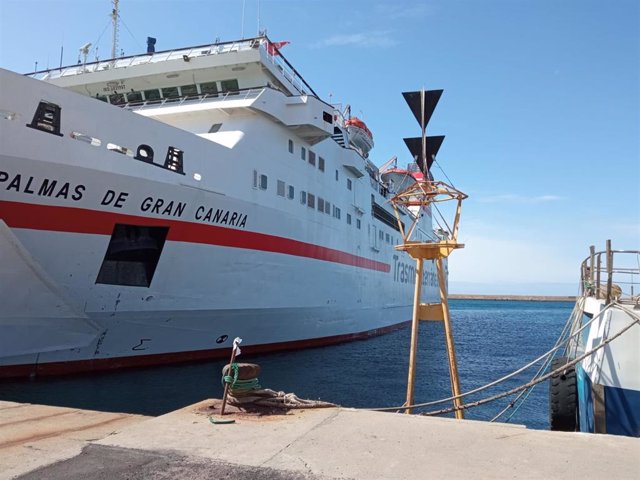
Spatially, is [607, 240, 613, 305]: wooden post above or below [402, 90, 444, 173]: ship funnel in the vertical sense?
below

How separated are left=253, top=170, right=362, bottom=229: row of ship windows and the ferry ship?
2.8 inches

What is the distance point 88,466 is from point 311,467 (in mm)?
1775

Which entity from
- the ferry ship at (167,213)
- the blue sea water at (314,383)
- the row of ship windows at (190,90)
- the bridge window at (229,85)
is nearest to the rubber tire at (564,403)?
the blue sea water at (314,383)

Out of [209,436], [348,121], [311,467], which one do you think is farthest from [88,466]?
[348,121]

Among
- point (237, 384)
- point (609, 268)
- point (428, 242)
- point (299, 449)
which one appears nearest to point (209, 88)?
point (428, 242)

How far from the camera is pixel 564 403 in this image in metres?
7.82

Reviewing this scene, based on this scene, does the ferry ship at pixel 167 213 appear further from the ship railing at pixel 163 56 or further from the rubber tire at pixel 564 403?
the rubber tire at pixel 564 403

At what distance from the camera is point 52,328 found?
10.1 meters

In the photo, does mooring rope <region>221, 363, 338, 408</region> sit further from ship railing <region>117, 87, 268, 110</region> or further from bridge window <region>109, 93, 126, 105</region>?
bridge window <region>109, 93, 126, 105</region>

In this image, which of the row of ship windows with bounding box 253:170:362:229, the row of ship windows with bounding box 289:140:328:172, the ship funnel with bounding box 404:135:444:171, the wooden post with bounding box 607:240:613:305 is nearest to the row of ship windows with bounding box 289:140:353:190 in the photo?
the row of ship windows with bounding box 289:140:328:172

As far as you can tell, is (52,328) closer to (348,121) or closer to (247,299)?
(247,299)

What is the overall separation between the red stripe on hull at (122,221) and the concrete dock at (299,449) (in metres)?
5.21

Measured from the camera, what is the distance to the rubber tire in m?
7.71

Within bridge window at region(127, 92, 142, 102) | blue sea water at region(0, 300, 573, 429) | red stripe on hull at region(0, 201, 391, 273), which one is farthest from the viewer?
bridge window at region(127, 92, 142, 102)
